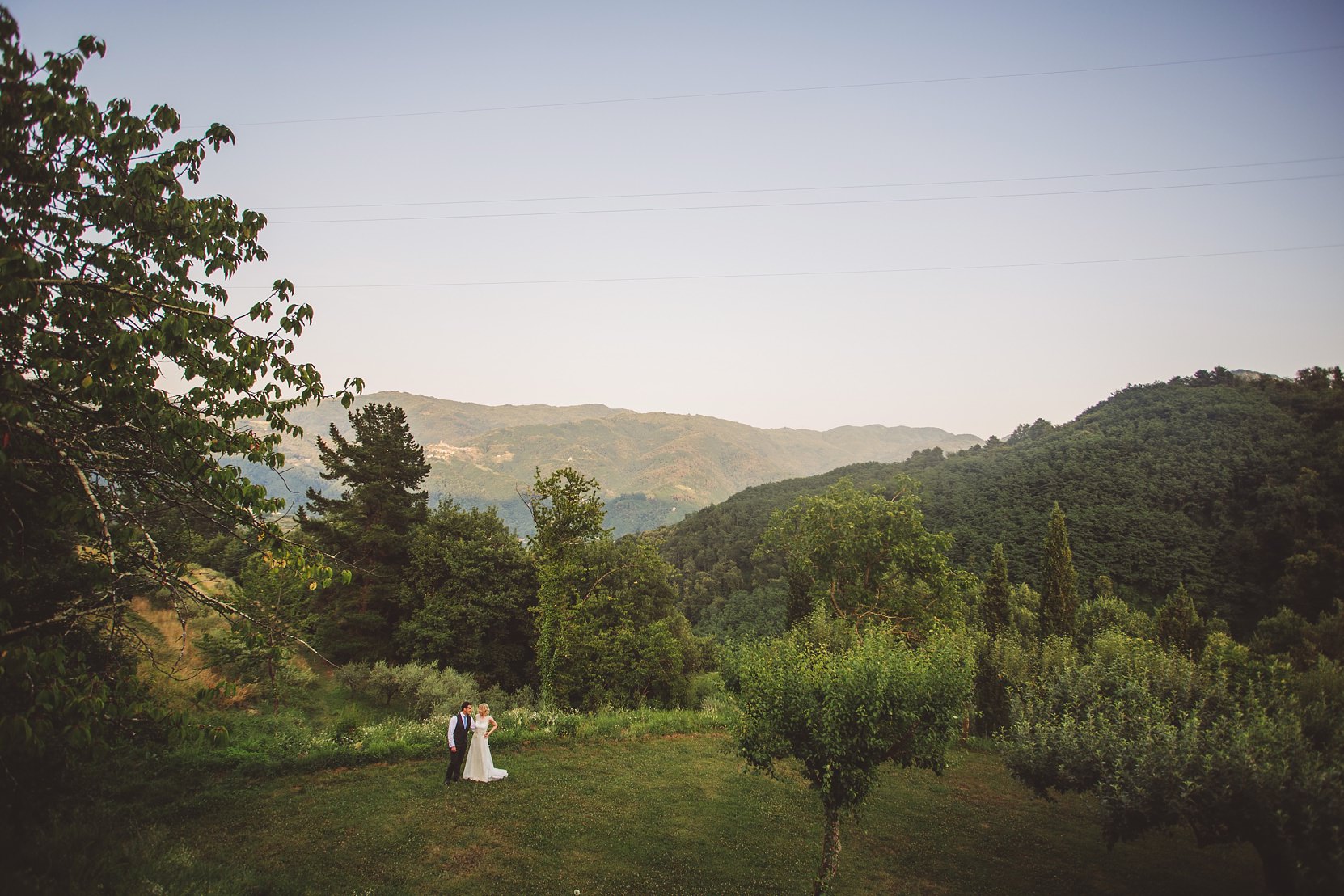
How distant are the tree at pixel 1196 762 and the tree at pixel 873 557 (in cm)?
1641

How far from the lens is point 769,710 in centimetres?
1122

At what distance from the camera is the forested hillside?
2721 inches

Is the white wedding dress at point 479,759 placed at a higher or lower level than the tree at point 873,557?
lower

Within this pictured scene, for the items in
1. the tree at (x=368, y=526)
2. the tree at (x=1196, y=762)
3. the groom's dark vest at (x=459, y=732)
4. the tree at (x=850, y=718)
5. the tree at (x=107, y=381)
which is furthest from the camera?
the tree at (x=368, y=526)

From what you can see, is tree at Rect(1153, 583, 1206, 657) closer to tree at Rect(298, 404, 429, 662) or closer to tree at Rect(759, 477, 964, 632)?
tree at Rect(759, 477, 964, 632)

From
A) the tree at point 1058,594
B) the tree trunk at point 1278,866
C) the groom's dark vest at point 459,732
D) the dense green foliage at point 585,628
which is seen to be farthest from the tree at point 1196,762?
the tree at point 1058,594

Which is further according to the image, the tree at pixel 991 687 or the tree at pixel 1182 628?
the tree at pixel 1182 628

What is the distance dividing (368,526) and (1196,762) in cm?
3692

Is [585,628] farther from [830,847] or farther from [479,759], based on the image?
[830,847]

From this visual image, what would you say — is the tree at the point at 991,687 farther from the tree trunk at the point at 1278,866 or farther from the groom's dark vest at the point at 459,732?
the groom's dark vest at the point at 459,732

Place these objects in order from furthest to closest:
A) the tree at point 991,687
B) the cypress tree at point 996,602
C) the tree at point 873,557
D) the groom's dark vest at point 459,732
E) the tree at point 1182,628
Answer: the cypress tree at point 996,602 → the tree at point 1182,628 → the tree at point 873,557 → the tree at point 991,687 → the groom's dark vest at point 459,732

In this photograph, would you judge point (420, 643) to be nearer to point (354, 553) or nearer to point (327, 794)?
point (354, 553)

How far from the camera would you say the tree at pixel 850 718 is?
10.4m

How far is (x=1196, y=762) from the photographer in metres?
9.45
